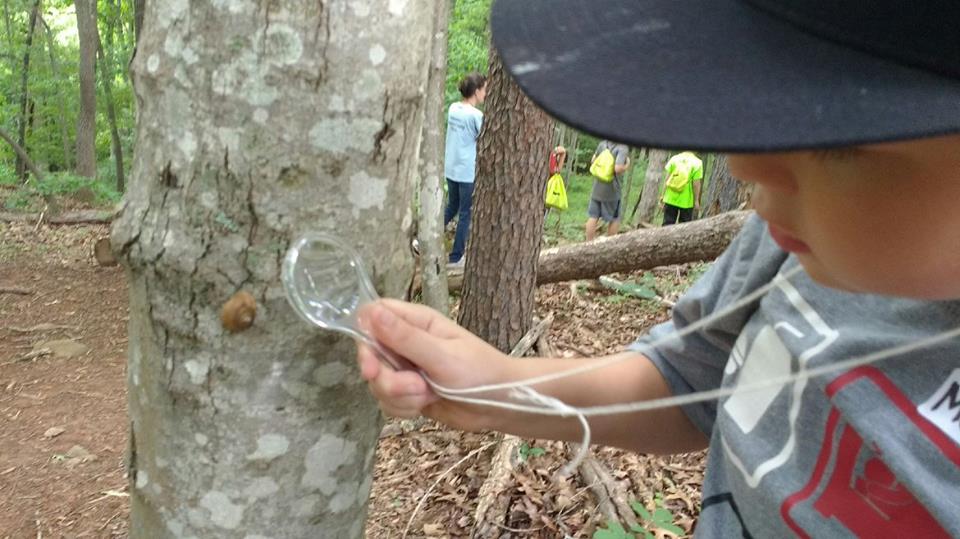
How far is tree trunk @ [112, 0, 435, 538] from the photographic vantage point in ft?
3.15

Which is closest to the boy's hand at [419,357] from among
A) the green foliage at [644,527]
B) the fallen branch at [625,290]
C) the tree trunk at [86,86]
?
the green foliage at [644,527]

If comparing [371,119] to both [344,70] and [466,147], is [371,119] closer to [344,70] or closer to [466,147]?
[344,70]

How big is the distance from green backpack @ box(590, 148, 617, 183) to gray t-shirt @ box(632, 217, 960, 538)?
7.62 m

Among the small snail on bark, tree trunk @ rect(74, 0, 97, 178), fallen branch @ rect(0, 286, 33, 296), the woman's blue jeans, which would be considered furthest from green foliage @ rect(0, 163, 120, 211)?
the small snail on bark

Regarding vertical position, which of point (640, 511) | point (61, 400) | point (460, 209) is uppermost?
point (460, 209)

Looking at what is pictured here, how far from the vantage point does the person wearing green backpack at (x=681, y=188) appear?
904 centimetres

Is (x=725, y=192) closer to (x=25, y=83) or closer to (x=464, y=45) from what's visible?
(x=464, y=45)

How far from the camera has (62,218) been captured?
9.04 metres

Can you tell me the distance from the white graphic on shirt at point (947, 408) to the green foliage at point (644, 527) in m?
1.39

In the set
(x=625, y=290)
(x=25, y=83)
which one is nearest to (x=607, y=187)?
(x=625, y=290)

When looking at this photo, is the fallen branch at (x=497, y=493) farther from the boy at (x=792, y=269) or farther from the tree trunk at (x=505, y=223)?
the boy at (x=792, y=269)

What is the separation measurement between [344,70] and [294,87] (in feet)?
0.24

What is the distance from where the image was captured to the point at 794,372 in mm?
999

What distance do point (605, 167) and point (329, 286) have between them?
799 centimetres
